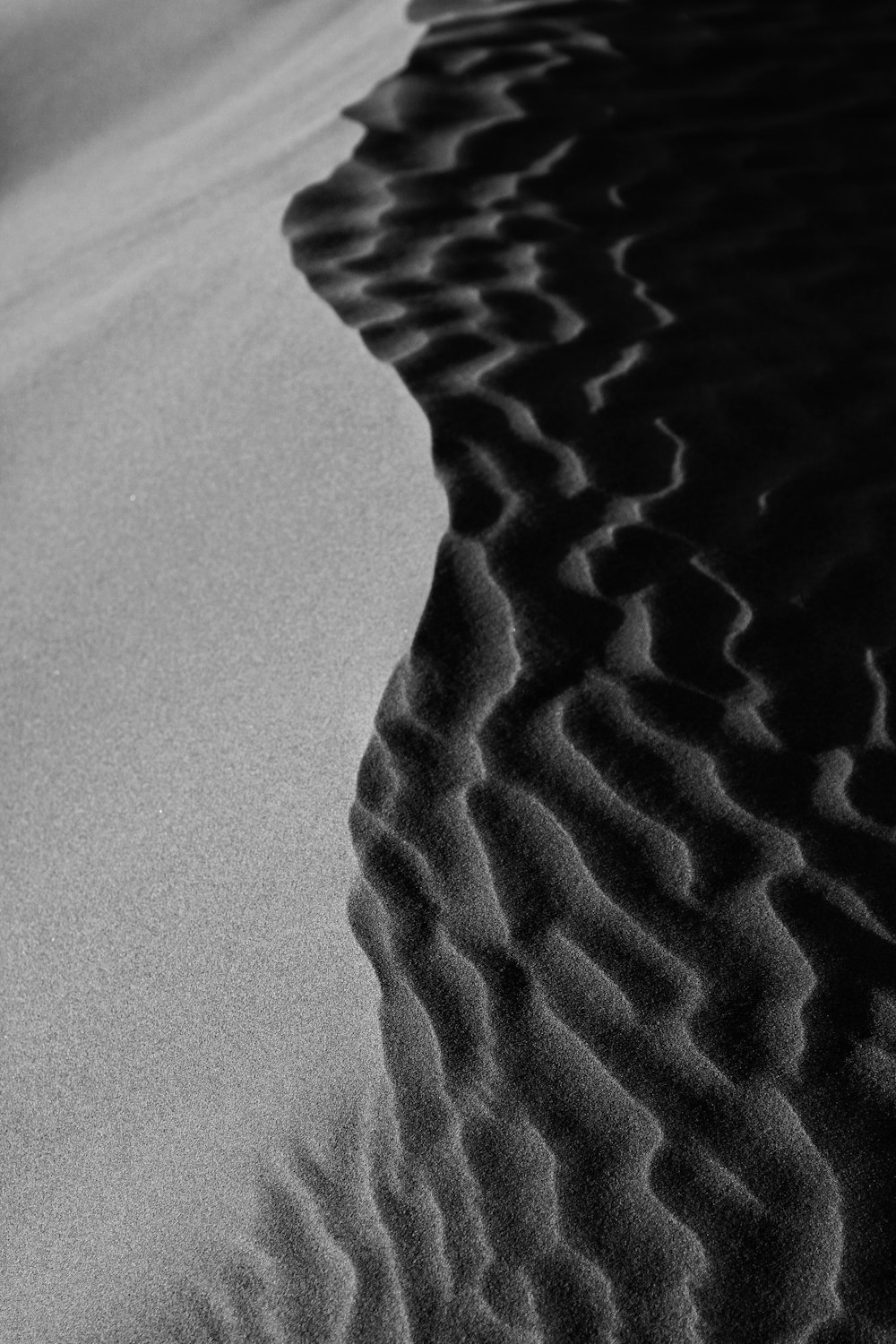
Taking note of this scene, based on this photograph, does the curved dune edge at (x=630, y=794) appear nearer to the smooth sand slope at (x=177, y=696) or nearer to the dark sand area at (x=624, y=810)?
the dark sand area at (x=624, y=810)

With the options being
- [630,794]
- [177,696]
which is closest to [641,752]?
[630,794]

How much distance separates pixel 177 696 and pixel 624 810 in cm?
120

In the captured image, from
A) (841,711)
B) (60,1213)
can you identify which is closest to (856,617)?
(841,711)

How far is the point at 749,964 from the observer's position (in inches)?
112

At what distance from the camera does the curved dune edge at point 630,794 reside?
101 inches

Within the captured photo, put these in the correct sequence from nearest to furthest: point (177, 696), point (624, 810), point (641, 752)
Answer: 1. point (624, 810)
2. point (641, 752)
3. point (177, 696)

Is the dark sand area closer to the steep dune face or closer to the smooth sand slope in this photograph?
the steep dune face

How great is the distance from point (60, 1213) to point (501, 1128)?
798 millimetres

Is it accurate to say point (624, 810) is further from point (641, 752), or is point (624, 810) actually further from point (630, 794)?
point (641, 752)

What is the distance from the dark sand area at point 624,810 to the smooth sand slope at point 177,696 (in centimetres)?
11

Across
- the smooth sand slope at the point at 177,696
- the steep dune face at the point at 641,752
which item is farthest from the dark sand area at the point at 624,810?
the smooth sand slope at the point at 177,696

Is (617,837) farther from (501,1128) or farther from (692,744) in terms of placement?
(501,1128)

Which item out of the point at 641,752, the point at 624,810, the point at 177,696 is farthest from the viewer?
the point at 177,696

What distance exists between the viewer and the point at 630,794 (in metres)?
3.19
